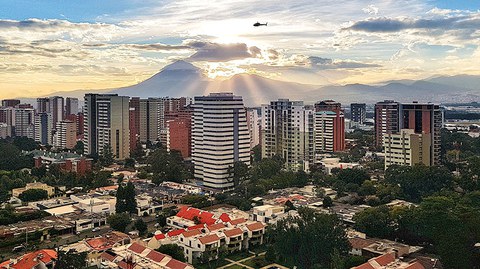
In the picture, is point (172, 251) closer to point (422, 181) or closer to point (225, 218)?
point (225, 218)

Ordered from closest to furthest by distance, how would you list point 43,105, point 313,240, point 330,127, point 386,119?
point 313,240 < point 386,119 < point 330,127 < point 43,105

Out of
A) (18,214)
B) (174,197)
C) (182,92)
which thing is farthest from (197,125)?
(182,92)

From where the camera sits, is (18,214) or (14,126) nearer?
(18,214)

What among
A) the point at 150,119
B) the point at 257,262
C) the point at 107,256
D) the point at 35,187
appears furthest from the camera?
the point at 150,119

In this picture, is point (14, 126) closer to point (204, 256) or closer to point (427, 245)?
point (204, 256)

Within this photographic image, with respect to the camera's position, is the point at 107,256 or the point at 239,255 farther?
the point at 239,255

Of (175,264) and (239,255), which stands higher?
(175,264)

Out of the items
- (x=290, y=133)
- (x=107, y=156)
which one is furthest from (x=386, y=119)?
(x=107, y=156)
